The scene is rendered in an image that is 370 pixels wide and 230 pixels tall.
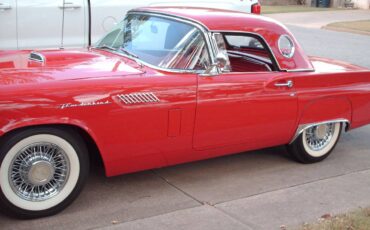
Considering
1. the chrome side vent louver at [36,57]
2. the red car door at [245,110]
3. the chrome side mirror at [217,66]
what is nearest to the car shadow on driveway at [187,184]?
the red car door at [245,110]

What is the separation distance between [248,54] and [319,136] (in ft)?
3.67

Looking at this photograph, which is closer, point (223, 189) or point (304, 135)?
point (223, 189)

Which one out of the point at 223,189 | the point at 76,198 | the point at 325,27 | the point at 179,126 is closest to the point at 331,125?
the point at 223,189

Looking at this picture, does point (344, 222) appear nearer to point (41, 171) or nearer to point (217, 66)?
point (217, 66)

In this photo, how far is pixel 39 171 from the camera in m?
3.86

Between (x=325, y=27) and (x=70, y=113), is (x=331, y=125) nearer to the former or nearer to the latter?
(x=70, y=113)

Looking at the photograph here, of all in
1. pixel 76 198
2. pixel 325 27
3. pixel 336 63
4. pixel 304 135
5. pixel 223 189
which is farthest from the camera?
pixel 325 27

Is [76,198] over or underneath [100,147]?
underneath

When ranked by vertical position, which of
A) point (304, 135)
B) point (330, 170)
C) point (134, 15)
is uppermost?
point (134, 15)

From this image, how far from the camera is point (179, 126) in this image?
14.1ft

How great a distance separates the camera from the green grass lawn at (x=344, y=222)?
12.6ft

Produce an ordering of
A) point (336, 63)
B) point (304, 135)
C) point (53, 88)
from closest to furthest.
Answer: point (53, 88)
point (304, 135)
point (336, 63)

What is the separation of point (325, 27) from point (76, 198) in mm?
18960

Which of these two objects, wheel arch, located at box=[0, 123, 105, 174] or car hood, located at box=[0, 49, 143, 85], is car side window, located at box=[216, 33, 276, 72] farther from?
wheel arch, located at box=[0, 123, 105, 174]
